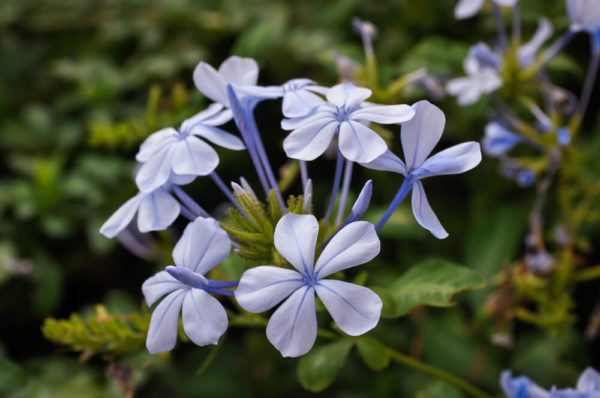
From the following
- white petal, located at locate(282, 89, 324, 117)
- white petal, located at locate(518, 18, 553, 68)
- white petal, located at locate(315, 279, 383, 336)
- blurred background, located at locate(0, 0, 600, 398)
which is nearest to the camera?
white petal, located at locate(315, 279, 383, 336)

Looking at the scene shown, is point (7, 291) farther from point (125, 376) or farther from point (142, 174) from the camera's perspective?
point (142, 174)

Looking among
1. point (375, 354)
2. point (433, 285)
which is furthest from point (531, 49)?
point (375, 354)

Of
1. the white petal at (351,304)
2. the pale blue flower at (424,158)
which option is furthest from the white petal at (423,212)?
the white petal at (351,304)

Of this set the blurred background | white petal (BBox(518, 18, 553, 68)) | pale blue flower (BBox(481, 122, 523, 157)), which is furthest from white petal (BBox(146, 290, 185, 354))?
white petal (BBox(518, 18, 553, 68))

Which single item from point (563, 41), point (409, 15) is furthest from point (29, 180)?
point (563, 41)

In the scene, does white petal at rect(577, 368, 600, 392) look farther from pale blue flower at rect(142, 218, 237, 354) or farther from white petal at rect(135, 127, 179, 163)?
white petal at rect(135, 127, 179, 163)

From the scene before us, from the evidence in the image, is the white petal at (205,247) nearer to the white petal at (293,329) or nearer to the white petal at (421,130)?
the white petal at (293,329)
